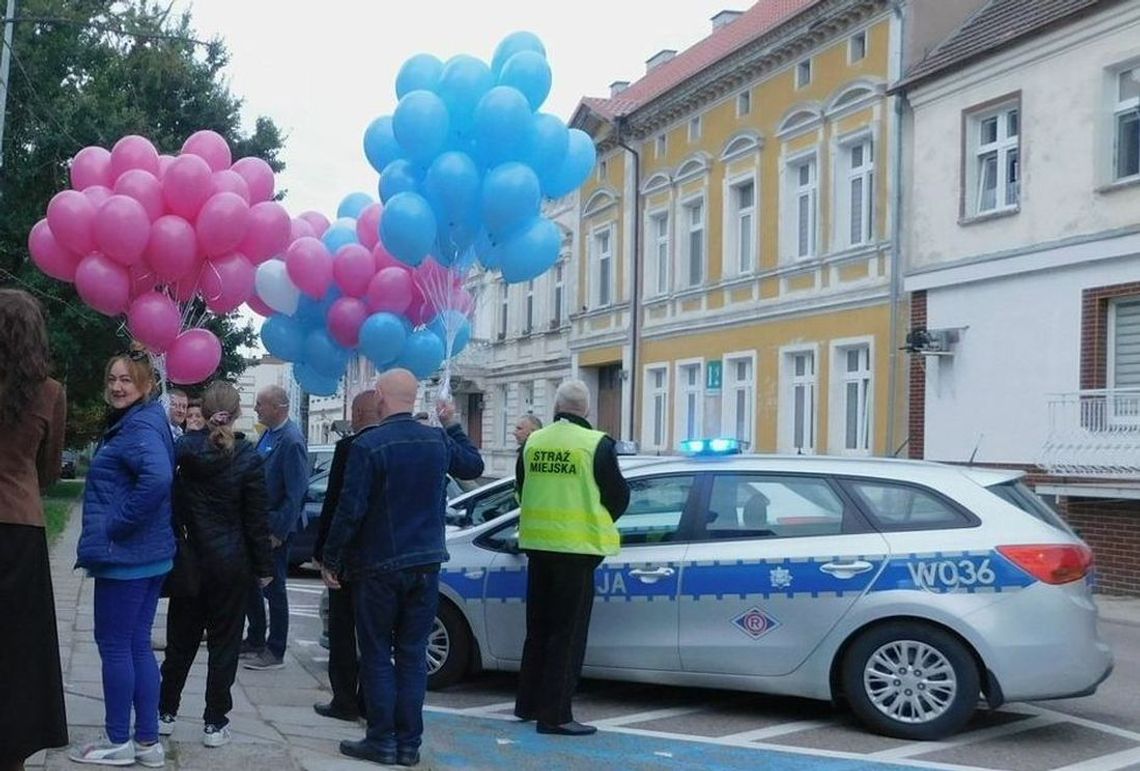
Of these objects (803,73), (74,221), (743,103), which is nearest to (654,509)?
(74,221)

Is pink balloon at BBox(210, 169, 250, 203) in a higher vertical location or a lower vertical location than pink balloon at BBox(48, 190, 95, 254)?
higher

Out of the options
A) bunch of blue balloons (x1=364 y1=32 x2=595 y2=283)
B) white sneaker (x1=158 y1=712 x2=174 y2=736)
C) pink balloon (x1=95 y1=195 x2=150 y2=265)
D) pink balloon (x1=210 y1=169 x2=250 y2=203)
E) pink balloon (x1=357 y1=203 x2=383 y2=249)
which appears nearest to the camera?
white sneaker (x1=158 y1=712 x2=174 y2=736)

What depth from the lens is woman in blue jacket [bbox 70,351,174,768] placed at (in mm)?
5500

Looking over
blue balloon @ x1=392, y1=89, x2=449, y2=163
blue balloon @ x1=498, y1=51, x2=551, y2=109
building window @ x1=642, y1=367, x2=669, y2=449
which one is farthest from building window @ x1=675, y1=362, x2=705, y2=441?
blue balloon @ x1=392, y1=89, x2=449, y2=163

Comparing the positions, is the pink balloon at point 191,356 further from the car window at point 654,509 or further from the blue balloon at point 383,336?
the car window at point 654,509

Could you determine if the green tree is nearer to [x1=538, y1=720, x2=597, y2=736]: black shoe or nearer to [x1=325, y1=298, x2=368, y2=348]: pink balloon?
[x1=325, y1=298, x2=368, y2=348]: pink balloon

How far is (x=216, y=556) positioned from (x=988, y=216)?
15396 mm

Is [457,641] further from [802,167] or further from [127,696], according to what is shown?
[802,167]

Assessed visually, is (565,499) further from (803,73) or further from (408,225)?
(803,73)

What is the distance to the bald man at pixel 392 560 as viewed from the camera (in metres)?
6.12

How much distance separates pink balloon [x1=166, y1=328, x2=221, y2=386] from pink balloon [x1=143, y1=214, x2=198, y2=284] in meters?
0.78

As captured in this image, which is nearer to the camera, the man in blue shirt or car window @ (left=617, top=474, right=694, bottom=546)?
car window @ (left=617, top=474, right=694, bottom=546)

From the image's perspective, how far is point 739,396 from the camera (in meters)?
26.5

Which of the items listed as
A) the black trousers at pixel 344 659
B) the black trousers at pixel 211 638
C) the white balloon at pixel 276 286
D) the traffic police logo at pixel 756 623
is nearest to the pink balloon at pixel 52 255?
the white balloon at pixel 276 286
